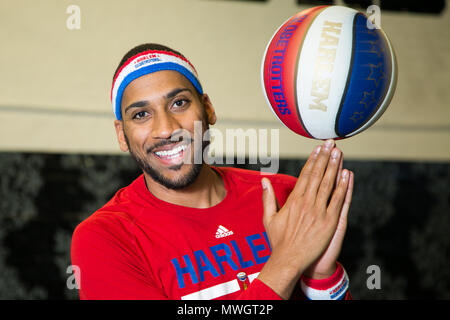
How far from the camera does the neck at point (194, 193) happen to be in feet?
4.74

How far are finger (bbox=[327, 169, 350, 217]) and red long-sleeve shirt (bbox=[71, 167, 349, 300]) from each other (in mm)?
229

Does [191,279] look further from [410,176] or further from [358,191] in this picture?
[410,176]

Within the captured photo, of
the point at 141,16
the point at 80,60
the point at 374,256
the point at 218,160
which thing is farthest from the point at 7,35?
the point at 374,256

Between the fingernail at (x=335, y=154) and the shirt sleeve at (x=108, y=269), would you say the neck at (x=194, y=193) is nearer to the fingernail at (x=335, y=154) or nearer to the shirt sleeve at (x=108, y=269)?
the shirt sleeve at (x=108, y=269)

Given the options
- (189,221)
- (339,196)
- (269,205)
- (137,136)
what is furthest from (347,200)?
(137,136)

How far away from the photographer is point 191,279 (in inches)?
49.8

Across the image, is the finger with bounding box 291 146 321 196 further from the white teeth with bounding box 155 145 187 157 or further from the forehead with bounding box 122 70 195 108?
the forehead with bounding box 122 70 195 108

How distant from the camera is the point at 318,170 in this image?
1.20m

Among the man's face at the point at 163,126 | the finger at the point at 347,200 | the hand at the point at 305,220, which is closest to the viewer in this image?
the hand at the point at 305,220

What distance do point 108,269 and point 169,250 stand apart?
173 millimetres

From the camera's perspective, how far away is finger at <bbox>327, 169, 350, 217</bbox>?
3.86 feet

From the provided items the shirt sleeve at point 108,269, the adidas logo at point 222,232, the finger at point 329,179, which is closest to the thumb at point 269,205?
the finger at point 329,179

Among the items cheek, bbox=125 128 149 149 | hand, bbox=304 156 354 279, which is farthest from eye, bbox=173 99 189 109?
hand, bbox=304 156 354 279

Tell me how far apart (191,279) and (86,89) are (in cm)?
230
